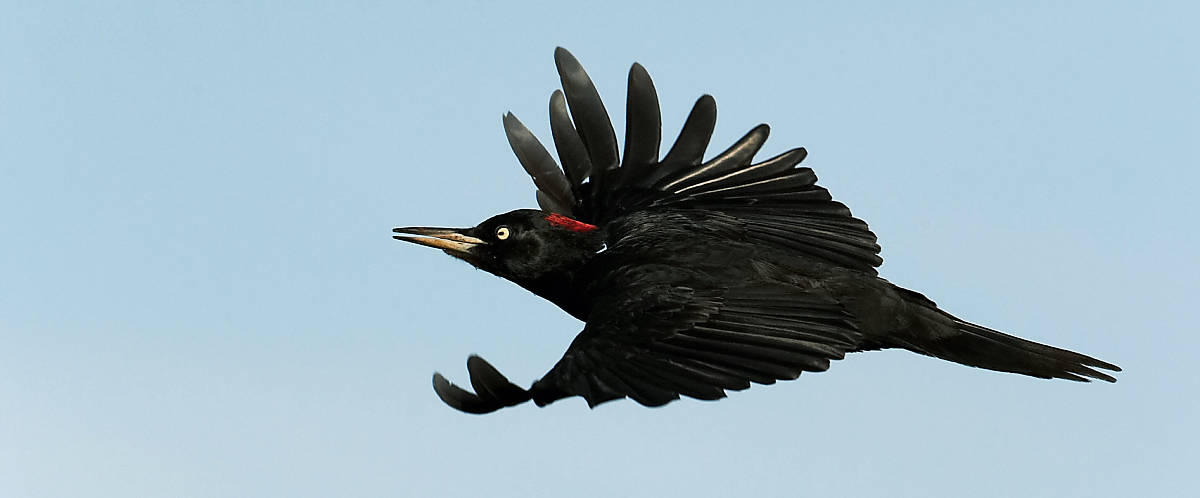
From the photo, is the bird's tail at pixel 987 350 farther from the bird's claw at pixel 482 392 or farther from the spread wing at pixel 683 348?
the bird's claw at pixel 482 392

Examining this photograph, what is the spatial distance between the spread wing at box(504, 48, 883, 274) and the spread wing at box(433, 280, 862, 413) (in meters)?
1.02

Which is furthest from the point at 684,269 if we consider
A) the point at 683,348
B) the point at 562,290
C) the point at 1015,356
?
the point at 1015,356

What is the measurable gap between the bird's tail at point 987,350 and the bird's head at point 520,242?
79.4 inches

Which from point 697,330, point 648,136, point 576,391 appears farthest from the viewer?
point 648,136

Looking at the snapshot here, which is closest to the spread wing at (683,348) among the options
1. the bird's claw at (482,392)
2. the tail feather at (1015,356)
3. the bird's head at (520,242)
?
the bird's claw at (482,392)

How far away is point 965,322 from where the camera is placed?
8.15 m

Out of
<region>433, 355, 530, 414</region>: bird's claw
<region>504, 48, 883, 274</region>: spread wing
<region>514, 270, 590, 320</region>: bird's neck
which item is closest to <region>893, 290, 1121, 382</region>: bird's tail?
<region>504, 48, 883, 274</region>: spread wing

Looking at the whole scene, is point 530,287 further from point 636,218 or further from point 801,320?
point 801,320

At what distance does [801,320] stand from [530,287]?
2055 millimetres

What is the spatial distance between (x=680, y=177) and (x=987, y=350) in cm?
233

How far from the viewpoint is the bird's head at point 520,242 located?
8.49 m

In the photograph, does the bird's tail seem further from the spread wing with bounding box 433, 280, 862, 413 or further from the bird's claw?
the bird's claw

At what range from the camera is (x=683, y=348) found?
6875 mm

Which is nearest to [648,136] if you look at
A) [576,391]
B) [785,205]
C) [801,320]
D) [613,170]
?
[613,170]
